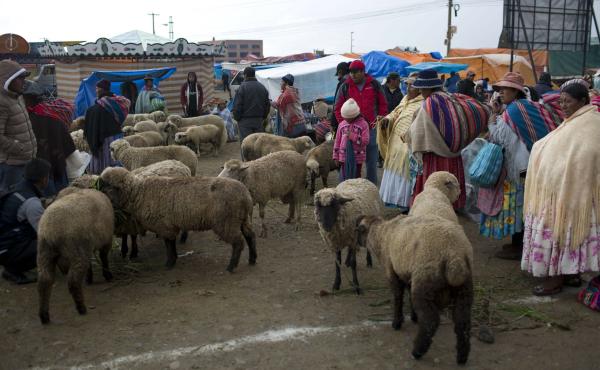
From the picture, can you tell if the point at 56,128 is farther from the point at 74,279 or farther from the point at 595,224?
the point at 595,224

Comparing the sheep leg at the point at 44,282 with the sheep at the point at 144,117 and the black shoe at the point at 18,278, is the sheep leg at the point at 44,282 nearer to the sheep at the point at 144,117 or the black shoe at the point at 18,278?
the black shoe at the point at 18,278

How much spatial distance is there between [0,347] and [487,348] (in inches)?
154

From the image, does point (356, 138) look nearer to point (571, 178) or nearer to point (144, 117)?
point (571, 178)

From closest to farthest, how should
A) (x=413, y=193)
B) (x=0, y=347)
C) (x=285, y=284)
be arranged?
(x=0, y=347)
(x=285, y=284)
(x=413, y=193)

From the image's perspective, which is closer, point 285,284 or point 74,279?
point 74,279

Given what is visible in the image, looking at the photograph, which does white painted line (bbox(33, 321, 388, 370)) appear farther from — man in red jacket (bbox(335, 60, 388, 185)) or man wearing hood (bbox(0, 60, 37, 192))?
man in red jacket (bbox(335, 60, 388, 185))

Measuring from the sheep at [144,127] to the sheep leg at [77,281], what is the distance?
27.0 feet

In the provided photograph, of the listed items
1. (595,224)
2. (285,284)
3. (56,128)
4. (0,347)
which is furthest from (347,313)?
(56,128)

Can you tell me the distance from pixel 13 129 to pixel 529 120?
5439mm

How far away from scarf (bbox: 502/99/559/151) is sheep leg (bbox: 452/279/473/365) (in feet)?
7.93

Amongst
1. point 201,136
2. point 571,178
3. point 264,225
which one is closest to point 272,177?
point 264,225

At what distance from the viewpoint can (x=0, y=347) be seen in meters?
4.18

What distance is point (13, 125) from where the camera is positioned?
18.0 feet

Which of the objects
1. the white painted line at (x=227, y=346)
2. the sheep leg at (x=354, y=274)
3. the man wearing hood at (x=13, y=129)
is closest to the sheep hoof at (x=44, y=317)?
the white painted line at (x=227, y=346)
